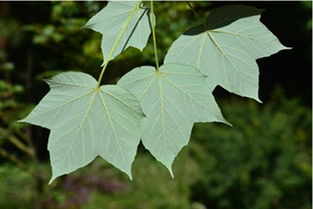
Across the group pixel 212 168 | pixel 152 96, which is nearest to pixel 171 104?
pixel 152 96

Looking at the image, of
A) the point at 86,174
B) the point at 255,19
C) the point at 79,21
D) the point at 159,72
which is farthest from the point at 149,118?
the point at 86,174

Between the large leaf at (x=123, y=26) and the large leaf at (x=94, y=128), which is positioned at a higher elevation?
the large leaf at (x=123, y=26)

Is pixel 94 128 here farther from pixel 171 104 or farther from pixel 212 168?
pixel 212 168

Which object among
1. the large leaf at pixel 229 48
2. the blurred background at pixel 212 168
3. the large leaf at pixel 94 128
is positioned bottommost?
the blurred background at pixel 212 168

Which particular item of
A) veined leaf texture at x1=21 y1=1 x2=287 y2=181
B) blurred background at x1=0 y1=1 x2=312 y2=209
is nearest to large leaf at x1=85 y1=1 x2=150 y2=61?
veined leaf texture at x1=21 y1=1 x2=287 y2=181

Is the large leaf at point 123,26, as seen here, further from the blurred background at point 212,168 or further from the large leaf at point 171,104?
the blurred background at point 212,168

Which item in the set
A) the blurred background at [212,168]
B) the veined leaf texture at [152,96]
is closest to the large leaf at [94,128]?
the veined leaf texture at [152,96]

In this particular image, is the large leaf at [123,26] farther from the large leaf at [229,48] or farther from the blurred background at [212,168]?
the blurred background at [212,168]

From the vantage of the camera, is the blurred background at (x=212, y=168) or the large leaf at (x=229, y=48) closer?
the large leaf at (x=229, y=48)
